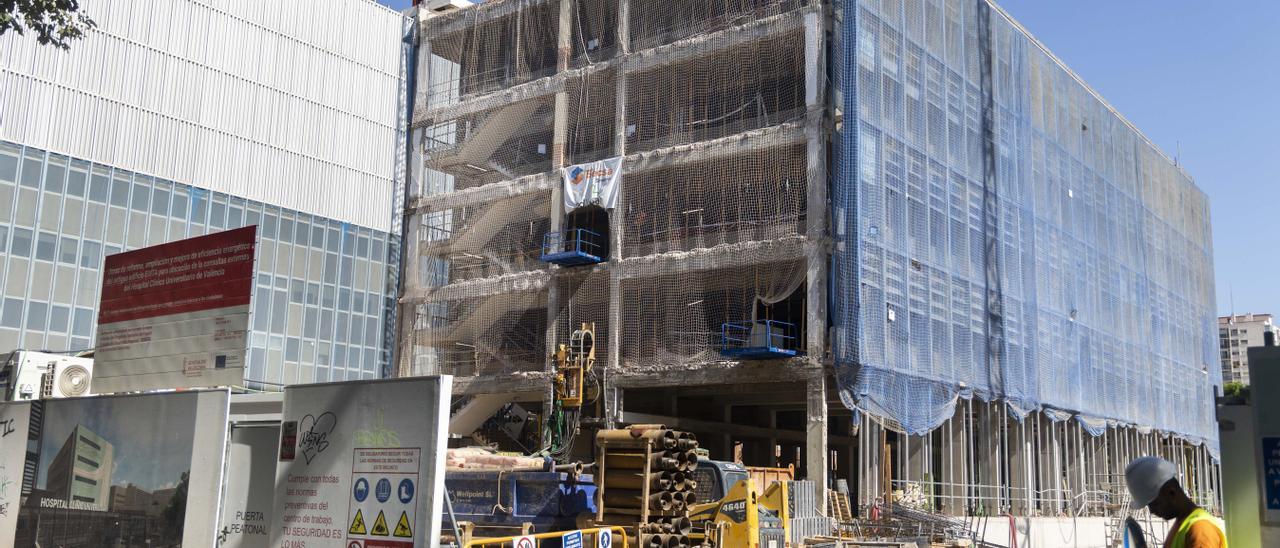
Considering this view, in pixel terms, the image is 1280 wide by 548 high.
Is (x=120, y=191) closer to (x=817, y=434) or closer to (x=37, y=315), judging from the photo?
(x=37, y=315)

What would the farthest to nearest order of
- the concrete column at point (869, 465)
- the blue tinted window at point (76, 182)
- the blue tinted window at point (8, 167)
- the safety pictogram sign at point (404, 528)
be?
the blue tinted window at point (76, 182) → the blue tinted window at point (8, 167) → the concrete column at point (869, 465) → the safety pictogram sign at point (404, 528)

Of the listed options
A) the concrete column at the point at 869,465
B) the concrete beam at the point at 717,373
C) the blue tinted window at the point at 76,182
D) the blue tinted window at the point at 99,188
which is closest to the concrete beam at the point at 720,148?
the concrete beam at the point at 717,373

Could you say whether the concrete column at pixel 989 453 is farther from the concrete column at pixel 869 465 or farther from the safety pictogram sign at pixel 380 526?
the safety pictogram sign at pixel 380 526

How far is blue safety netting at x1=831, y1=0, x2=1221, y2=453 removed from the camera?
34.5 meters

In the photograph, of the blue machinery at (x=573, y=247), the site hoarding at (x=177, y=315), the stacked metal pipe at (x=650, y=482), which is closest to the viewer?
the site hoarding at (x=177, y=315)

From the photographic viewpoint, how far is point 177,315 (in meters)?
15.4

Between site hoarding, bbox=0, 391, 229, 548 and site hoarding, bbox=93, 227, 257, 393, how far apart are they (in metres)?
1.91

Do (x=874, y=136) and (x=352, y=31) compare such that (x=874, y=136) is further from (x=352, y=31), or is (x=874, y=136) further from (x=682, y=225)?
(x=352, y=31)

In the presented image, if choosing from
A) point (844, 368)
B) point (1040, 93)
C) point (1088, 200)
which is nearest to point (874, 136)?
point (844, 368)

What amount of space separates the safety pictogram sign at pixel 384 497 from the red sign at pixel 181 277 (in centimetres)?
564

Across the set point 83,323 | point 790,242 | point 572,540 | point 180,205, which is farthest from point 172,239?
point 572,540

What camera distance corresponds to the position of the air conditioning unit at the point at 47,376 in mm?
17844

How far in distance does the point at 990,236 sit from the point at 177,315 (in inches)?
1275

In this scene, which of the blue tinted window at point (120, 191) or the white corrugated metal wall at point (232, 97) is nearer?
the white corrugated metal wall at point (232, 97)
